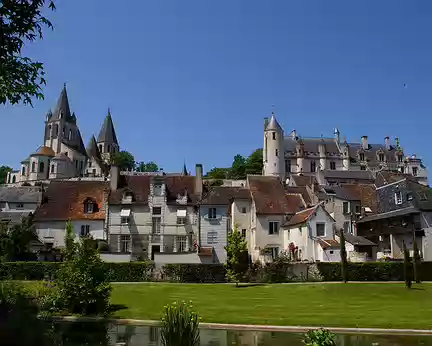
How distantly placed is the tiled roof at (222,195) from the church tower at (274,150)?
5519 cm

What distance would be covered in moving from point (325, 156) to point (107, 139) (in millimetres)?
86952

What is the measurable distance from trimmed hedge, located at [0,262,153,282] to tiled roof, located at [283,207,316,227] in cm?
1829

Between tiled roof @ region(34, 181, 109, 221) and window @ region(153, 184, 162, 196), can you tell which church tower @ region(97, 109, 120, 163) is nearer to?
tiled roof @ region(34, 181, 109, 221)

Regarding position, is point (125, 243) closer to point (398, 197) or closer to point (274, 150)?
point (398, 197)

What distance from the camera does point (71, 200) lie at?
63.9 m

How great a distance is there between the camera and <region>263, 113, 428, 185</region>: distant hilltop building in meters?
119

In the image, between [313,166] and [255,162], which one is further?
[255,162]

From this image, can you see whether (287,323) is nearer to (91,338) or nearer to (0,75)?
(91,338)

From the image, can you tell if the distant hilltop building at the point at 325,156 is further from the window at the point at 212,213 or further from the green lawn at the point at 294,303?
the green lawn at the point at 294,303

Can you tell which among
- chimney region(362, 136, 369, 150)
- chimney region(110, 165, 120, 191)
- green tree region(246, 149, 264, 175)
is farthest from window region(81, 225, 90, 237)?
chimney region(362, 136, 369, 150)

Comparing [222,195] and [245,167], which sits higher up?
[245,167]

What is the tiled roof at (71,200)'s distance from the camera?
2413 inches

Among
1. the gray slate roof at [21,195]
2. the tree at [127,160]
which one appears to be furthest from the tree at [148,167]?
the gray slate roof at [21,195]

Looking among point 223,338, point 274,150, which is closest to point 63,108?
point 274,150
